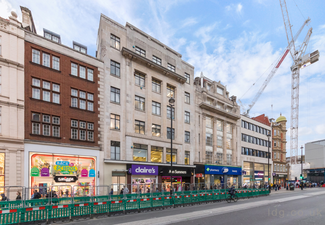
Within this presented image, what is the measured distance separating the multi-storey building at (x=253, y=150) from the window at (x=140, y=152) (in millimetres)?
29403

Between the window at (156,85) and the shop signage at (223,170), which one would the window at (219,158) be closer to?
the shop signage at (223,170)

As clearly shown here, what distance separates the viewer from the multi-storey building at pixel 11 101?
2031 centimetres

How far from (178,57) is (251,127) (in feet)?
99.4

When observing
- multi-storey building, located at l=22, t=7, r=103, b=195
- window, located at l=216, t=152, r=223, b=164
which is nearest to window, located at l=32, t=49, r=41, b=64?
multi-storey building, located at l=22, t=7, r=103, b=195

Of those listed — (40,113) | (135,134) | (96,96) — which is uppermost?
(96,96)

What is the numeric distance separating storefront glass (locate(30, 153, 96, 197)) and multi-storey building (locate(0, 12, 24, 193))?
56.7 inches

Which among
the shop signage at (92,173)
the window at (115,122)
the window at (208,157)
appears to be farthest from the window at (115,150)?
the window at (208,157)

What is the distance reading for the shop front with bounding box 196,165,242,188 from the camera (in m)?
40.8

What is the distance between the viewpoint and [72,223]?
13852mm

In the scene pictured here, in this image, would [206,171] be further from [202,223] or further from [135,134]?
[202,223]

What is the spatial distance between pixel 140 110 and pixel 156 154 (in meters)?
6.61

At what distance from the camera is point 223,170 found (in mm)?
46125

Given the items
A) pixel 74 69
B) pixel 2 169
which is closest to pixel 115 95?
pixel 74 69

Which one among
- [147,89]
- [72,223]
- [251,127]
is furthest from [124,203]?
[251,127]
